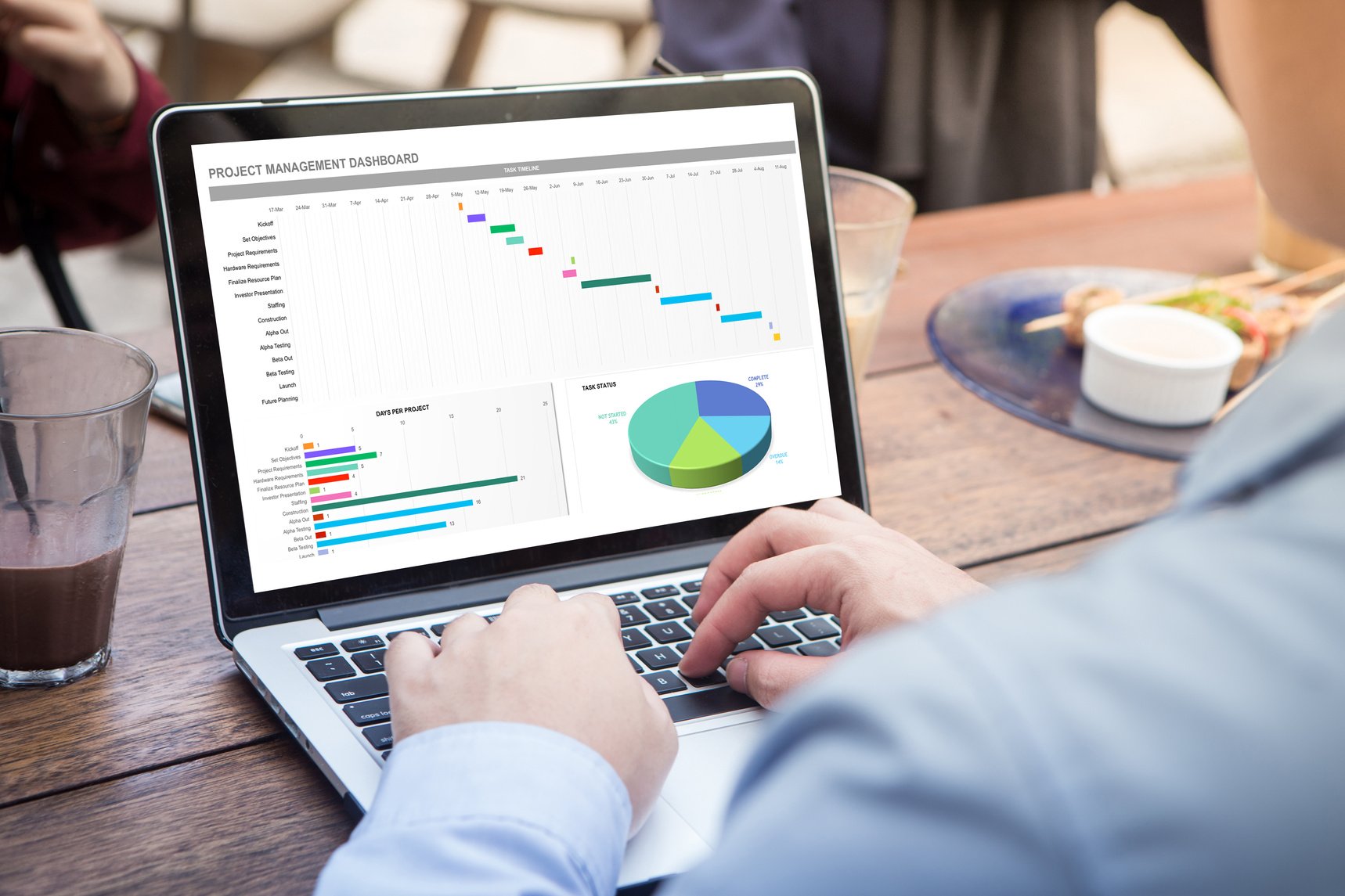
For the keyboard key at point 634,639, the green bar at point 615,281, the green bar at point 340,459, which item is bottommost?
the keyboard key at point 634,639

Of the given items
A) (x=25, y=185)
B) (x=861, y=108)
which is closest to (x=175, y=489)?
(x=25, y=185)

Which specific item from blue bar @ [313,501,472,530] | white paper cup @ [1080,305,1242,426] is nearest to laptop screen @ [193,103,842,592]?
blue bar @ [313,501,472,530]

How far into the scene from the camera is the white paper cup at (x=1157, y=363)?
3.19ft

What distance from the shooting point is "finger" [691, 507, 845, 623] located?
64 cm

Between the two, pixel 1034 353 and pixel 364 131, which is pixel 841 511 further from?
pixel 1034 353

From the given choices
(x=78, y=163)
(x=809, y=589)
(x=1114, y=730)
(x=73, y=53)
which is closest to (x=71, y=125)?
(x=78, y=163)

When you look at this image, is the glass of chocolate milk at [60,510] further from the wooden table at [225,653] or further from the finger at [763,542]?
the finger at [763,542]

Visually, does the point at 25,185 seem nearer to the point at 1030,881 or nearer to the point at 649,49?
the point at 1030,881

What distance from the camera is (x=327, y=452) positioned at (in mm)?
662

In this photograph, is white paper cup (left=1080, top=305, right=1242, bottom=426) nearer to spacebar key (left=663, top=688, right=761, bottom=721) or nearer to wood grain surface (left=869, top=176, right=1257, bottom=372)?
wood grain surface (left=869, top=176, right=1257, bottom=372)

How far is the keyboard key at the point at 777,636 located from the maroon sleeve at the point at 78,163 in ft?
3.36

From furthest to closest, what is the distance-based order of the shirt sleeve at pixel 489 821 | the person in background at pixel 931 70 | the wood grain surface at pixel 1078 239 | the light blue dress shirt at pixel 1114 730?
the person in background at pixel 931 70, the wood grain surface at pixel 1078 239, the shirt sleeve at pixel 489 821, the light blue dress shirt at pixel 1114 730

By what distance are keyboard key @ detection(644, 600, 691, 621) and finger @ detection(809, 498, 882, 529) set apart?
0.10 metres

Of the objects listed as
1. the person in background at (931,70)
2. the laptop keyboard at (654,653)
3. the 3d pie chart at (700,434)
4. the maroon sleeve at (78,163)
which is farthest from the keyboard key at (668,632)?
the person in background at (931,70)
